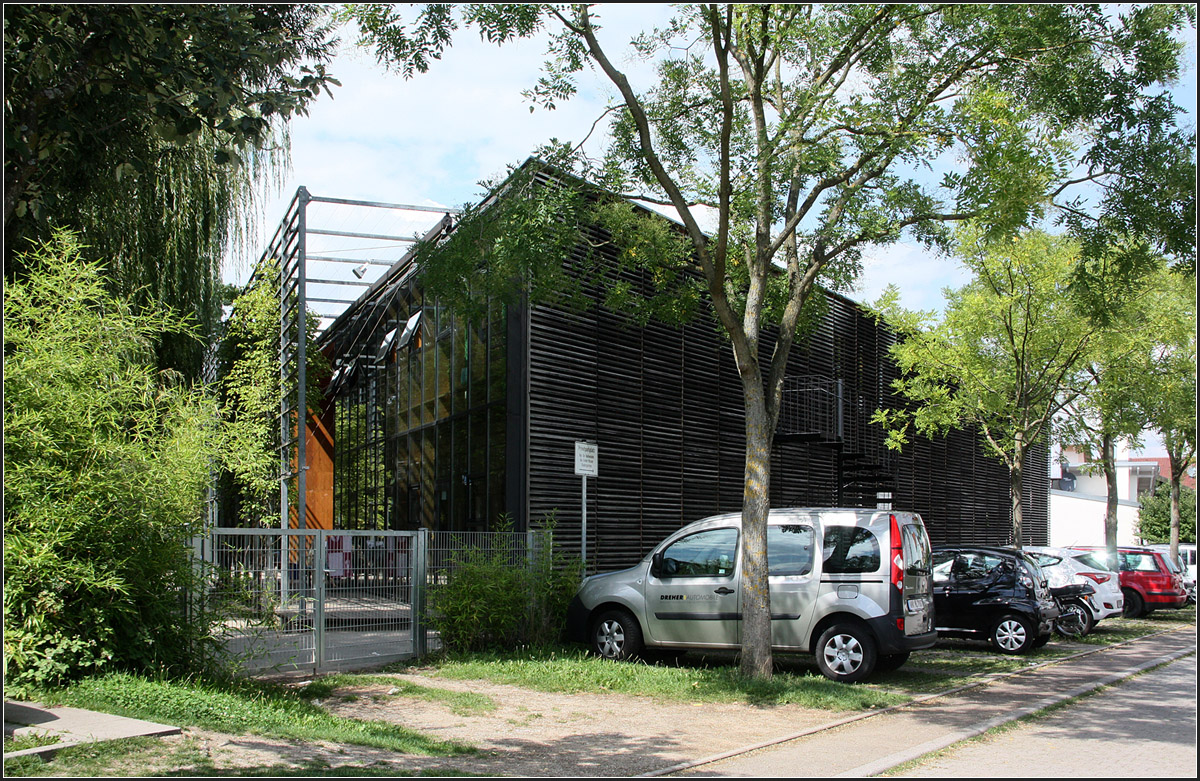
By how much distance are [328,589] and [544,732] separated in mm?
3693

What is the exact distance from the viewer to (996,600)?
1446 cm

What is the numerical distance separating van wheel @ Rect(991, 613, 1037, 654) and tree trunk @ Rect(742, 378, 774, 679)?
18.3ft

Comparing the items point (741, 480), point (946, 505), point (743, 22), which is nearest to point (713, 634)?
point (743, 22)

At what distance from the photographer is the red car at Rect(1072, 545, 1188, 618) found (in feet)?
69.2

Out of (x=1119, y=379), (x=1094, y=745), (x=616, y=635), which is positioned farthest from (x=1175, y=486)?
(x=1094, y=745)

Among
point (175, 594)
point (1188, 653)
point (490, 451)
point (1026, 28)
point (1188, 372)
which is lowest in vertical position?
point (1188, 653)

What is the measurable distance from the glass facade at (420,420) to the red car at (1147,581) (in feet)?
43.9

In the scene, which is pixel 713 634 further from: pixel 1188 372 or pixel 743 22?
pixel 1188 372

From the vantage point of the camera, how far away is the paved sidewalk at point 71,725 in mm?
6371

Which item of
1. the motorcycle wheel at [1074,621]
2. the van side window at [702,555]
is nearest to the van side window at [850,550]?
the van side window at [702,555]

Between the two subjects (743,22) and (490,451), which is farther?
(490,451)

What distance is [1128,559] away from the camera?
21438mm

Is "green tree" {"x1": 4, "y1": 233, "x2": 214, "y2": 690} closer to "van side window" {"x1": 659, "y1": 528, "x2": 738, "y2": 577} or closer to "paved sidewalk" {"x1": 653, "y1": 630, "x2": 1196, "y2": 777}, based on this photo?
"paved sidewalk" {"x1": 653, "y1": 630, "x2": 1196, "y2": 777}

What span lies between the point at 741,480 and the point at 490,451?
6223 mm
